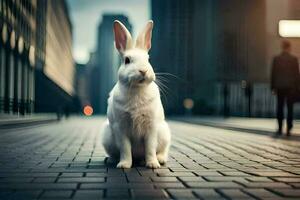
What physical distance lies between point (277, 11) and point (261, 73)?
66.8 meters

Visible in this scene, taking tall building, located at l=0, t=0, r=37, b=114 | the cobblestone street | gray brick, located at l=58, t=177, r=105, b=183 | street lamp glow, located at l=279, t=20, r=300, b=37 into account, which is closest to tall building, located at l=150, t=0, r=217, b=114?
tall building, located at l=0, t=0, r=37, b=114

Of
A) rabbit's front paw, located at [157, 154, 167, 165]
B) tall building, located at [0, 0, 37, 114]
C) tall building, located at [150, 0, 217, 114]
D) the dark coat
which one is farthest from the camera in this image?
tall building, located at [150, 0, 217, 114]

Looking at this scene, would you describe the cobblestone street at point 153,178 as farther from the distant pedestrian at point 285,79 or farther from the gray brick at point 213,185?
the distant pedestrian at point 285,79

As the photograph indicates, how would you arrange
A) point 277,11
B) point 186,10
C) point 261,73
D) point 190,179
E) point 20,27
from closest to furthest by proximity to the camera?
point 190,179 < point 277,11 < point 20,27 < point 261,73 < point 186,10

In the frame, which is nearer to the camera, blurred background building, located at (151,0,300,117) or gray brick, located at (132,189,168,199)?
gray brick, located at (132,189,168,199)

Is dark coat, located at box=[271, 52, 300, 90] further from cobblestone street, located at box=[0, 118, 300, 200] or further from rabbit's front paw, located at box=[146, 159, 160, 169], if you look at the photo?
rabbit's front paw, located at box=[146, 159, 160, 169]

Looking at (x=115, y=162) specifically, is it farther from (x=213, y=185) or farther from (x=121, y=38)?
(x=213, y=185)

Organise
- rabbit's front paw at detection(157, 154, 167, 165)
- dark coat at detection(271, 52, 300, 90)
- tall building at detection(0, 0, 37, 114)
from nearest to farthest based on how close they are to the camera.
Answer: rabbit's front paw at detection(157, 154, 167, 165)
dark coat at detection(271, 52, 300, 90)
tall building at detection(0, 0, 37, 114)

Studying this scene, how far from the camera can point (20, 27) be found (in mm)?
35219

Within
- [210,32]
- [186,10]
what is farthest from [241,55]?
[186,10]

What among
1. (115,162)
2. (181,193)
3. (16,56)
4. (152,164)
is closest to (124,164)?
(152,164)

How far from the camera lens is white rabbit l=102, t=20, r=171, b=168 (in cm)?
555

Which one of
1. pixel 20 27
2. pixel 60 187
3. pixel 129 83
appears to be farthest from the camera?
pixel 20 27

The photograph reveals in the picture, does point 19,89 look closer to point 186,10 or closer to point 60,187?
point 60,187
